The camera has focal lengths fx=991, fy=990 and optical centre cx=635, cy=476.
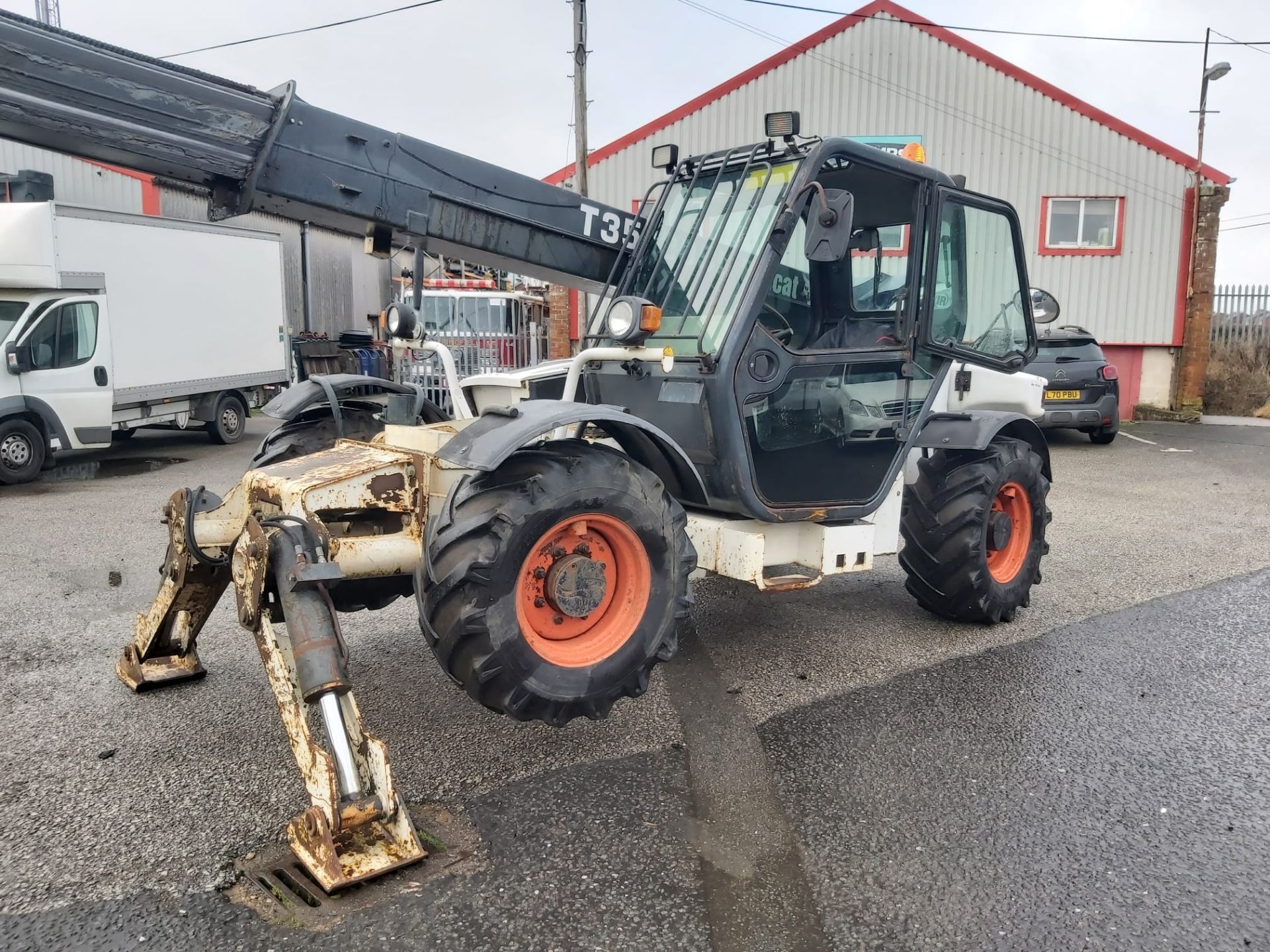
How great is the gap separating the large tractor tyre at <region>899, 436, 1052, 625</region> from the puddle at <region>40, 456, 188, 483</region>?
971cm

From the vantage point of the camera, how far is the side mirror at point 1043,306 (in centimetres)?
629

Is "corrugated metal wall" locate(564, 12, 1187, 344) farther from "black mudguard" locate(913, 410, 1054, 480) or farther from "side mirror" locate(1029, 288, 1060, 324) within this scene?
"black mudguard" locate(913, 410, 1054, 480)

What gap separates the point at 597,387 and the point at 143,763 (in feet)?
8.92

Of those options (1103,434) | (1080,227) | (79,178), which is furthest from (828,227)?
(79,178)

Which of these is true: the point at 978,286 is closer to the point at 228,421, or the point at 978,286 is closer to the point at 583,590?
the point at 583,590

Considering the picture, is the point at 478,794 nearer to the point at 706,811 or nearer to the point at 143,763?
the point at 706,811

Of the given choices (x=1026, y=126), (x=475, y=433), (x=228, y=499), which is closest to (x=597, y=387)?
(x=475, y=433)

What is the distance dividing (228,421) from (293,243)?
10.8 m

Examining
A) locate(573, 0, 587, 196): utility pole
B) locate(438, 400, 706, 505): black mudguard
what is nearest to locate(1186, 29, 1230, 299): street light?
locate(573, 0, 587, 196): utility pole

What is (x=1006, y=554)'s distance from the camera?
6.03 meters

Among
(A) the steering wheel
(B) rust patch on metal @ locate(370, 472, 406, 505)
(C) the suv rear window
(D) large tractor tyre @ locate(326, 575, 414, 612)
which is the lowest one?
(D) large tractor tyre @ locate(326, 575, 414, 612)

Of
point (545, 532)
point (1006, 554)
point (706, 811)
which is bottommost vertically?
point (706, 811)

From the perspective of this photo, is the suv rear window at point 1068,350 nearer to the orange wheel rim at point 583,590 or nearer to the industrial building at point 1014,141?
the industrial building at point 1014,141

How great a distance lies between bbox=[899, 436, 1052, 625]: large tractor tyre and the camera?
5.49 meters
